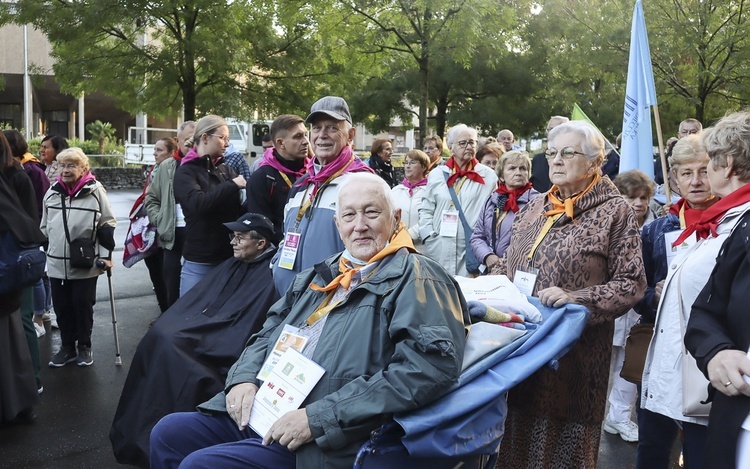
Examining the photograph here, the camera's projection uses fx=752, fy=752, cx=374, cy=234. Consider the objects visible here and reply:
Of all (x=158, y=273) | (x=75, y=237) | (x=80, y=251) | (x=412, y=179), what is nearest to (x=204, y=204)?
(x=80, y=251)

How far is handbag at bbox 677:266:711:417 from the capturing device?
292 cm

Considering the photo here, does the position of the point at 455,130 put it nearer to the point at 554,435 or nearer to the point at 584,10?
the point at 554,435

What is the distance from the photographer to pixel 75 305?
6.48 m

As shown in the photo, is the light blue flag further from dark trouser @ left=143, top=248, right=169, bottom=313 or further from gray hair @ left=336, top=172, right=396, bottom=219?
dark trouser @ left=143, top=248, right=169, bottom=313

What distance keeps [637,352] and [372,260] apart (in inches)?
59.6

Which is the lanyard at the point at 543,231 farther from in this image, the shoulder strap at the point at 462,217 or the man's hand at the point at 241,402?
the shoulder strap at the point at 462,217

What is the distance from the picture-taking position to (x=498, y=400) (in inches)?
115

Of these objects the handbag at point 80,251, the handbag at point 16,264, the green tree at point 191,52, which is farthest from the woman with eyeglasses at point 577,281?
the green tree at point 191,52

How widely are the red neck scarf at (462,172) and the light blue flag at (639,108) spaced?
132cm

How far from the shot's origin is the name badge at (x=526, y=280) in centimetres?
360

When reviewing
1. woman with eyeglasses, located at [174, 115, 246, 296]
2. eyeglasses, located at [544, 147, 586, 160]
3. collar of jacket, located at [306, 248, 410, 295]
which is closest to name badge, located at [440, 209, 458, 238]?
woman with eyeglasses, located at [174, 115, 246, 296]

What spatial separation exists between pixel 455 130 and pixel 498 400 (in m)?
4.35

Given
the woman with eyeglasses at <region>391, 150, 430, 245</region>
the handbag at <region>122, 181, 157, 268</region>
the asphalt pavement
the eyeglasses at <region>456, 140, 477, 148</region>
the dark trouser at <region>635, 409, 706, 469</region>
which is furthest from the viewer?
the woman with eyeglasses at <region>391, 150, 430, 245</region>

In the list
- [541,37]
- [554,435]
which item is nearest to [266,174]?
[554,435]
